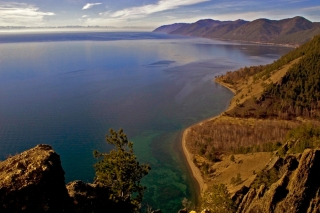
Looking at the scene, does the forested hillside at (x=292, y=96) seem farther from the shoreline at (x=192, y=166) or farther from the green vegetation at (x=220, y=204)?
the green vegetation at (x=220, y=204)

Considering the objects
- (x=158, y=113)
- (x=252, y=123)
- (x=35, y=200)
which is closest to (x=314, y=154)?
(x=35, y=200)

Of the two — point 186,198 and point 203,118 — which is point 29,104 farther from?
point 186,198

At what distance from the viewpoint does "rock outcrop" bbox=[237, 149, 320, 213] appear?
19.7m

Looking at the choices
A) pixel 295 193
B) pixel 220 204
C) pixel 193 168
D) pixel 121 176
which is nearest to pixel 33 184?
pixel 121 176

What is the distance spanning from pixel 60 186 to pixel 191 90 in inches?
3756

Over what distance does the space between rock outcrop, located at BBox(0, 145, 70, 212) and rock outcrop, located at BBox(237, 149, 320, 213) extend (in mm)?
14800

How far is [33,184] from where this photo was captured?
14492mm

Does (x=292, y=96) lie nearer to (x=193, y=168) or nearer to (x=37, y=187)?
(x=193, y=168)

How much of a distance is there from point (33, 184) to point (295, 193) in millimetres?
18096

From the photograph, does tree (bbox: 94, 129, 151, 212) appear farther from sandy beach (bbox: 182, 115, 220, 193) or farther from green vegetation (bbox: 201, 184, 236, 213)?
→ sandy beach (bbox: 182, 115, 220, 193)

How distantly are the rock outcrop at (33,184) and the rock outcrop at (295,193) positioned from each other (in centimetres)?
1480

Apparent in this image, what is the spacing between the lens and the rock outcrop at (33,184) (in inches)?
554

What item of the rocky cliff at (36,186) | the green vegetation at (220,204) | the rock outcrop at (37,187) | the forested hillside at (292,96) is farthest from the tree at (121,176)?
the forested hillside at (292,96)

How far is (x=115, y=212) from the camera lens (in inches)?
768
